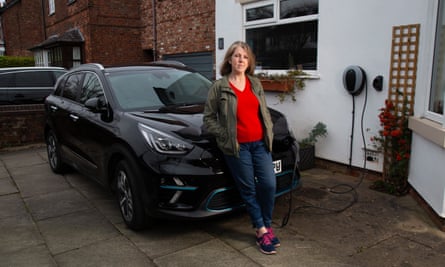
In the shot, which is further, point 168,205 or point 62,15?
point 62,15

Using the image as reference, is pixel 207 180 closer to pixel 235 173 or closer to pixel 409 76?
pixel 235 173

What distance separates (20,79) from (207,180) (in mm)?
8422

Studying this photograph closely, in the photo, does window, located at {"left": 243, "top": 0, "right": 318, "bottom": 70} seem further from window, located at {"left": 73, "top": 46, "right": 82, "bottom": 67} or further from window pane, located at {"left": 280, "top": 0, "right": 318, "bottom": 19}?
window, located at {"left": 73, "top": 46, "right": 82, "bottom": 67}

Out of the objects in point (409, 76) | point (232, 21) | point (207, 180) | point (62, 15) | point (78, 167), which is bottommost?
point (78, 167)

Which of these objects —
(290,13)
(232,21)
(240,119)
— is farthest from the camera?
(232,21)

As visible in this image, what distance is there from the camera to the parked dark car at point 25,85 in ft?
31.6

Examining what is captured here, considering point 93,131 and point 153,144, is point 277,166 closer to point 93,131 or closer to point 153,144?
point 153,144

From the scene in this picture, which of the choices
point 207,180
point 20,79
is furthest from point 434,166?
point 20,79

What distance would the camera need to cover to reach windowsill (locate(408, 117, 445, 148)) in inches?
145

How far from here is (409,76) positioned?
4.76 metres

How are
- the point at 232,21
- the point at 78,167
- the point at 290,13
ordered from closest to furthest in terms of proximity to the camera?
the point at 78,167 → the point at 290,13 → the point at 232,21

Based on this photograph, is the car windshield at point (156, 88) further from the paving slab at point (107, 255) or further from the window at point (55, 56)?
the window at point (55, 56)

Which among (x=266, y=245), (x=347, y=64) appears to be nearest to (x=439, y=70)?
(x=347, y=64)

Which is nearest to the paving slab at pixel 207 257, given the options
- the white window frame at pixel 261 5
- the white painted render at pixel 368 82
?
the white painted render at pixel 368 82
